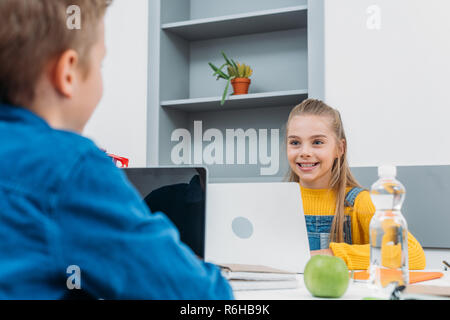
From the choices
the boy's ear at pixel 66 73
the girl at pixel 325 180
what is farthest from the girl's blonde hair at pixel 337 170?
the boy's ear at pixel 66 73

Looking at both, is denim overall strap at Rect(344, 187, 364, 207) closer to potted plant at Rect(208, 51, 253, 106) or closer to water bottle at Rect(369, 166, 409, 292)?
water bottle at Rect(369, 166, 409, 292)

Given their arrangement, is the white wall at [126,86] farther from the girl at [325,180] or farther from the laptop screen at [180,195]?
the laptop screen at [180,195]

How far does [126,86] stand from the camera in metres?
2.66

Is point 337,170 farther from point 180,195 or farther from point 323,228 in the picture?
point 180,195

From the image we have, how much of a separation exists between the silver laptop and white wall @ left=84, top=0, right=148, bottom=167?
Answer: 1585 millimetres

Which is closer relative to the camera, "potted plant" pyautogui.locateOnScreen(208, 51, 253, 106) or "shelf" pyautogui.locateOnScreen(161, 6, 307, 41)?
"shelf" pyautogui.locateOnScreen(161, 6, 307, 41)

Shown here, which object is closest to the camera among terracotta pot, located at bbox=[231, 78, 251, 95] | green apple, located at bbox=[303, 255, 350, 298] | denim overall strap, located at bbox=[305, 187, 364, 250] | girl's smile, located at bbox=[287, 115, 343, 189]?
green apple, located at bbox=[303, 255, 350, 298]

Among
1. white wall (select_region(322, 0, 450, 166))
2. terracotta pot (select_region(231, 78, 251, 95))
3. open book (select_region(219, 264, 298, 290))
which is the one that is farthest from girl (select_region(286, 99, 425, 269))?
terracotta pot (select_region(231, 78, 251, 95))

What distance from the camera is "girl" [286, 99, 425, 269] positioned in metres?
1.56

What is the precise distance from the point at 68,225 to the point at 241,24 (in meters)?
2.30

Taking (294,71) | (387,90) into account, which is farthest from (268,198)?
(294,71)

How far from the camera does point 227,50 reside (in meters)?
2.80

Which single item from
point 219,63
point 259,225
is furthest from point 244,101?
point 259,225
